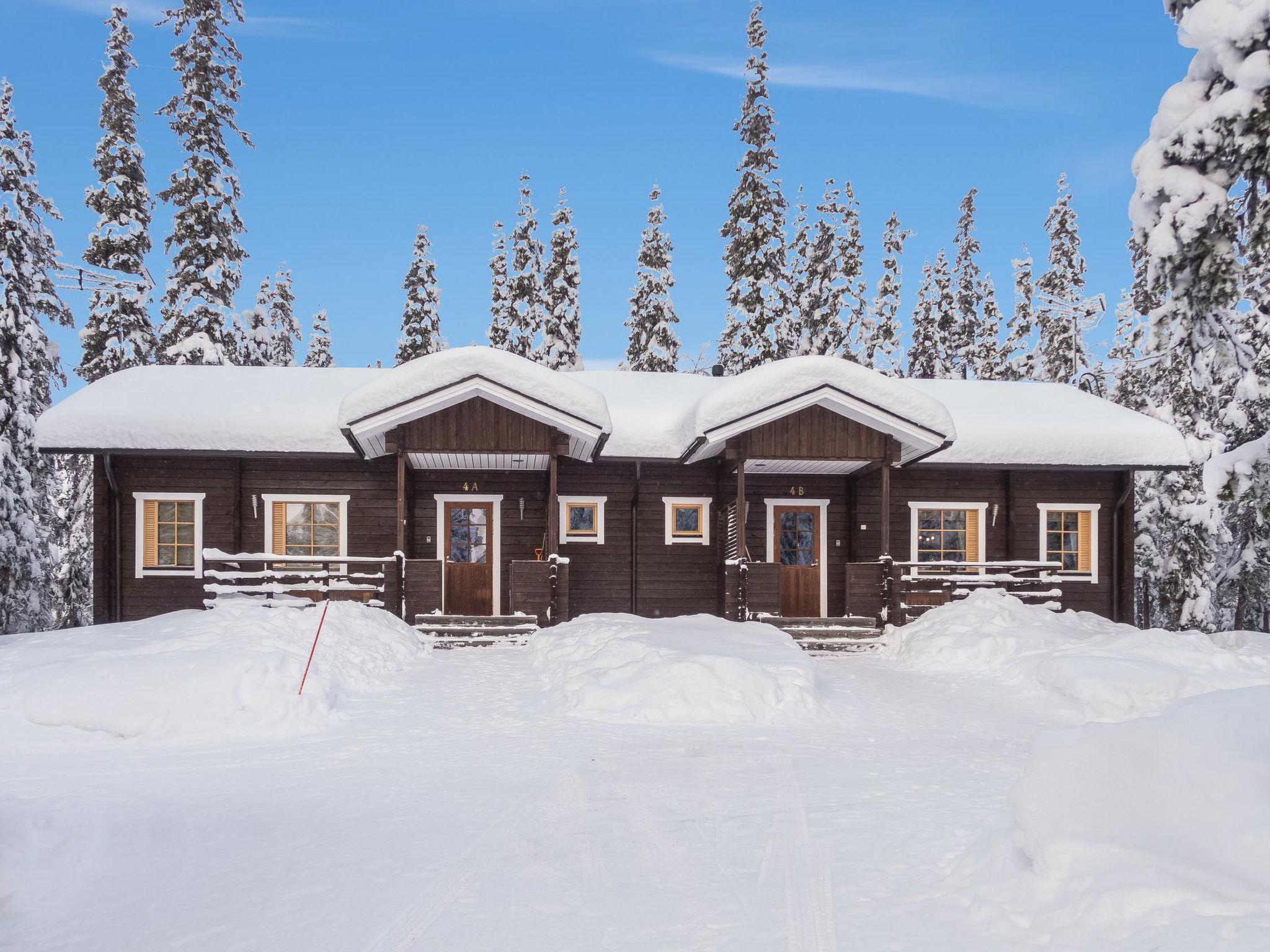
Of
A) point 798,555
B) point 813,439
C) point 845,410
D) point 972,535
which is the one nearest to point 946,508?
point 972,535

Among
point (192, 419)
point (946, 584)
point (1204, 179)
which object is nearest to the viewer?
point (1204, 179)

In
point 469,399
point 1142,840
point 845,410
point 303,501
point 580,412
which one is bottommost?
point 1142,840

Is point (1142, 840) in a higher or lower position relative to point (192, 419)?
lower

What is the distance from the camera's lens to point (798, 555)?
55.2 ft

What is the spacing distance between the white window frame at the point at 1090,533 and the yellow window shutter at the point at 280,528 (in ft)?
45.9

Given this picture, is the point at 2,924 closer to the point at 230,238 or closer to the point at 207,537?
the point at 207,537

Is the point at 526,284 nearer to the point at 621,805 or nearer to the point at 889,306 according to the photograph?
the point at 889,306

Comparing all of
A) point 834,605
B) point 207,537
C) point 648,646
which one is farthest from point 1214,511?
point 207,537

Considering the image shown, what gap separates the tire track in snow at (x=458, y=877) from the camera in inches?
151

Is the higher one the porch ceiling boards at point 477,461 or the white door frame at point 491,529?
the porch ceiling boards at point 477,461

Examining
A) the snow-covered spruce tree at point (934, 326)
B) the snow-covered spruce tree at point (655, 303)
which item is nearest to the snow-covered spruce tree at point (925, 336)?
the snow-covered spruce tree at point (934, 326)

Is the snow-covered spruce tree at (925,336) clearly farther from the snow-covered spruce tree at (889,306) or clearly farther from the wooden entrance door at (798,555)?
the wooden entrance door at (798,555)

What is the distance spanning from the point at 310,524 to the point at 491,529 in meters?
3.22

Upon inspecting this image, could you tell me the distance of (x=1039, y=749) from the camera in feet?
15.6
